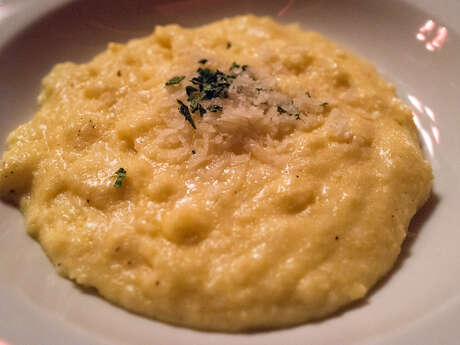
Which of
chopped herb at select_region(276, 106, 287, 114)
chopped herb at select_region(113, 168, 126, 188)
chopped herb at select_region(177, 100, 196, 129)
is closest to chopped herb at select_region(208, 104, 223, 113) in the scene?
chopped herb at select_region(177, 100, 196, 129)

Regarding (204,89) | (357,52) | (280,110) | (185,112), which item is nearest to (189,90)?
(204,89)

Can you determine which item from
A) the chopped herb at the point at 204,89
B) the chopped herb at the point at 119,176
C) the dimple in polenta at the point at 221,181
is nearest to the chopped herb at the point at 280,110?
the dimple in polenta at the point at 221,181

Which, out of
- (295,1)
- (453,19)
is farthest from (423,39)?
(295,1)

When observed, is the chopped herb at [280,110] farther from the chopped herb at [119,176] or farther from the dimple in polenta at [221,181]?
the chopped herb at [119,176]

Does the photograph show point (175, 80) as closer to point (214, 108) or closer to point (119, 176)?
point (214, 108)

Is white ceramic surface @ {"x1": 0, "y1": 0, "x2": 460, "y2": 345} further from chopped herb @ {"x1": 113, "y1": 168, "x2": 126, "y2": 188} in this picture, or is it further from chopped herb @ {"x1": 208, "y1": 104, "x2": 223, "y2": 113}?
chopped herb @ {"x1": 208, "y1": 104, "x2": 223, "y2": 113}
